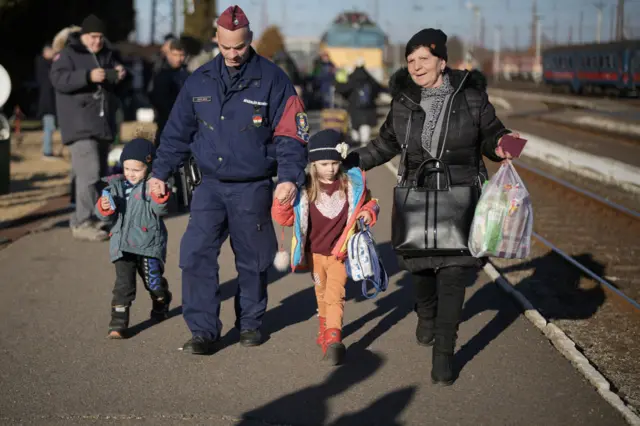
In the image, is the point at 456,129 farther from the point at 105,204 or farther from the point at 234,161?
the point at 105,204

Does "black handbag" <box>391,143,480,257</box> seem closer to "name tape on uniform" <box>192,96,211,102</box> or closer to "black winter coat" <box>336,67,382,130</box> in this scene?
"name tape on uniform" <box>192,96,211,102</box>

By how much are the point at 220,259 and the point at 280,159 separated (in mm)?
3597

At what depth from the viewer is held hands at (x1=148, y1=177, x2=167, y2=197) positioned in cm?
632

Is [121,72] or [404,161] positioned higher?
[121,72]

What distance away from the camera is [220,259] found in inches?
374

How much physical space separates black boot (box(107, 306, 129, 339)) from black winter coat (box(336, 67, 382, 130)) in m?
14.5

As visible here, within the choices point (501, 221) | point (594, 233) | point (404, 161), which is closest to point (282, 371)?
point (404, 161)

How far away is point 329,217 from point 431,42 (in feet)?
4.33

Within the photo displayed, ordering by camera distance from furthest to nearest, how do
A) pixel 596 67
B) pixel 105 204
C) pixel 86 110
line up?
pixel 596 67, pixel 86 110, pixel 105 204

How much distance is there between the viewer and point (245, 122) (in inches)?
236

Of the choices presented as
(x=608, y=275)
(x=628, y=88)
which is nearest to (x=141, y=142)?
(x=608, y=275)

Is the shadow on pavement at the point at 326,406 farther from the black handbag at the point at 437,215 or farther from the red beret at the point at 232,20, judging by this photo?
the red beret at the point at 232,20

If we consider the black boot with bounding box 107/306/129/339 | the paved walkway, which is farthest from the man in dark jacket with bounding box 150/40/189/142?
the black boot with bounding box 107/306/129/339

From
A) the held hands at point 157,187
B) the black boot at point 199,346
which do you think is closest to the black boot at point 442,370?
the black boot at point 199,346
